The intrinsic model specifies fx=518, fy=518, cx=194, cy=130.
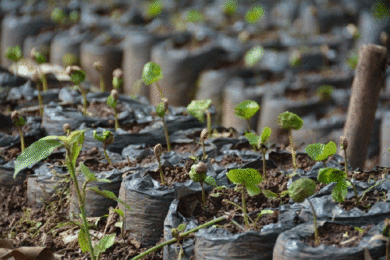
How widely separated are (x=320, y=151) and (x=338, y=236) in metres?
0.31

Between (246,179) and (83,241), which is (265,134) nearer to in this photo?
(246,179)

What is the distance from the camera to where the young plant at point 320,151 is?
1.54 m

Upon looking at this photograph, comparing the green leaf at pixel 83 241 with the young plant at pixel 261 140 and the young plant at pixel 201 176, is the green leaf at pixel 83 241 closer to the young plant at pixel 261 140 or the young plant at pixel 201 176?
the young plant at pixel 201 176

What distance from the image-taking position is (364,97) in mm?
2045

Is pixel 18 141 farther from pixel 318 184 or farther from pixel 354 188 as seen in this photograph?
pixel 354 188

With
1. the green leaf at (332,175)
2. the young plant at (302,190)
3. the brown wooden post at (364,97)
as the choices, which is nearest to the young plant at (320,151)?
the green leaf at (332,175)

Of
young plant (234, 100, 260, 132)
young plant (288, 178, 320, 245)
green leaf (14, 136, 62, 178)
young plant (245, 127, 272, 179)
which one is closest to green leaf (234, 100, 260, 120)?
young plant (234, 100, 260, 132)

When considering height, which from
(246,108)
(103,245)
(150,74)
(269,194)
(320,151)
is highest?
(150,74)

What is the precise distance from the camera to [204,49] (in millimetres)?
4402

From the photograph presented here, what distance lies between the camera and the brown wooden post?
2.01 meters

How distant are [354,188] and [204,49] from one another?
3091 mm

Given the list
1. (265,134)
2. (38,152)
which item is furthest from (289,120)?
(38,152)

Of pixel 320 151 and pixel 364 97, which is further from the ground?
pixel 364 97

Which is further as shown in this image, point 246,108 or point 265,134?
point 246,108
